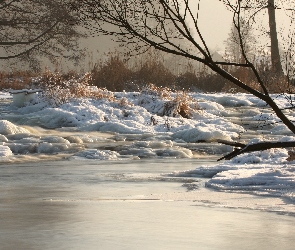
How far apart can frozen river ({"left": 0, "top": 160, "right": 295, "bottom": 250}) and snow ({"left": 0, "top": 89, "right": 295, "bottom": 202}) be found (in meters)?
0.92

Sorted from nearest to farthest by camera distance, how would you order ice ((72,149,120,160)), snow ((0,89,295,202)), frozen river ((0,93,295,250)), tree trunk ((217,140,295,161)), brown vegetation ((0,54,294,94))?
frozen river ((0,93,295,250))
tree trunk ((217,140,295,161))
snow ((0,89,295,202))
ice ((72,149,120,160))
brown vegetation ((0,54,294,94))

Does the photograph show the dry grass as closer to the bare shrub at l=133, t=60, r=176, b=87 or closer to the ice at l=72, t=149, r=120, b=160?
the bare shrub at l=133, t=60, r=176, b=87

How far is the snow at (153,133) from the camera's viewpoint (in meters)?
11.1

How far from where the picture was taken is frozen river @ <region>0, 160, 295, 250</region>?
619 cm

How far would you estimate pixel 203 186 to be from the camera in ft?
34.5

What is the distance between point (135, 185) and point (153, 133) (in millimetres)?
9825

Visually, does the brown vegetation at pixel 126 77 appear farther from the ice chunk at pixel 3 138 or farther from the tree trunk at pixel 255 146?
the tree trunk at pixel 255 146

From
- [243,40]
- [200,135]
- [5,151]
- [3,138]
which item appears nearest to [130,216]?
[5,151]

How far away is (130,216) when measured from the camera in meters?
7.54

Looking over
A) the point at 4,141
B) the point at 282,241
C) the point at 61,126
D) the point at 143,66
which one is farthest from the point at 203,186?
the point at 143,66

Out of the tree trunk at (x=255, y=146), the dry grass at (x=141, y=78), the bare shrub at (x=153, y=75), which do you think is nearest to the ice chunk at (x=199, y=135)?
the dry grass at (x=141, y=78)

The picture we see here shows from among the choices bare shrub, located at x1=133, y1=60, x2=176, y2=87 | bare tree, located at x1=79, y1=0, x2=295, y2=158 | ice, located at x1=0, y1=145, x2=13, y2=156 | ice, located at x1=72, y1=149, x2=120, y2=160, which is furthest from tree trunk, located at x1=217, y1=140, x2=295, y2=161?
bare shrub, located at x1=133, y1=60, x2=176, y2=87

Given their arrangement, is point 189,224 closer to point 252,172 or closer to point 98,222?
point 98,222

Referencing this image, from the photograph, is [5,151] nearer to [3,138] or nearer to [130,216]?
[3,138]
